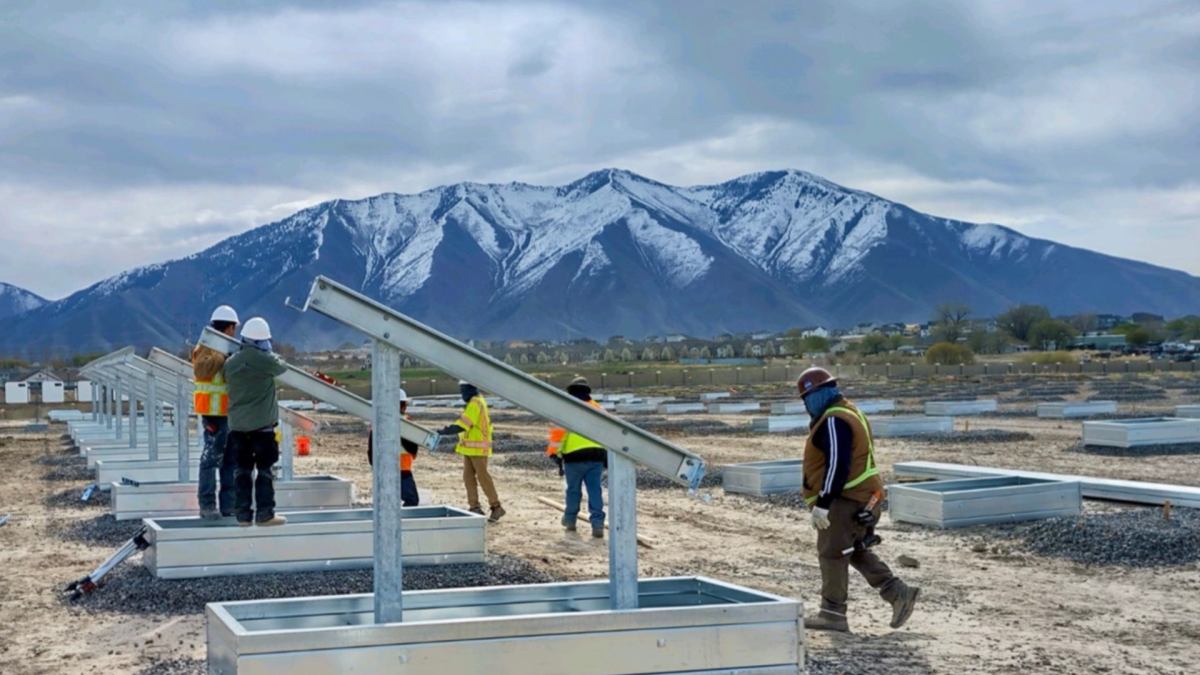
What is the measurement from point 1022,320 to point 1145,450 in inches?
4694

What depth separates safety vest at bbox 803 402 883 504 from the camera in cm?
916

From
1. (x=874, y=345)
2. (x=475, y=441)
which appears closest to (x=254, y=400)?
(x=475, y=441)

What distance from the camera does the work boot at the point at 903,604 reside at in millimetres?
9094

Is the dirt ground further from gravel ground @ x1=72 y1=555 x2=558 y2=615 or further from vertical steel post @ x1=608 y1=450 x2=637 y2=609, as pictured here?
vertical steel post @ x1=608 y1=450 x2=637 y2=609

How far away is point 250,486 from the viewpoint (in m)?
10.8

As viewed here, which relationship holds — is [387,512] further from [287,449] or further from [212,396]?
[287,449]

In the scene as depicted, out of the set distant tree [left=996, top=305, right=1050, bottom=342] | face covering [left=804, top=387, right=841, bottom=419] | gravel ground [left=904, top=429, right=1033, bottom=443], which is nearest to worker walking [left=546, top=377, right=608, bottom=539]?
face covering [left=804, top=387, right=841, bottom=419]

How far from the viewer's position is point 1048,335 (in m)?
132

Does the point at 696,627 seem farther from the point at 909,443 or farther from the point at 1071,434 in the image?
the point at 1071,434

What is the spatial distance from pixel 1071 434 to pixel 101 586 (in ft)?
82.2

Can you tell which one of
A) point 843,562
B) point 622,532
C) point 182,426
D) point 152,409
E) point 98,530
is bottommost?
point 98,530

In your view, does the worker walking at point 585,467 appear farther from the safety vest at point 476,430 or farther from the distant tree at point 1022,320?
the distant tree at point 1022,320

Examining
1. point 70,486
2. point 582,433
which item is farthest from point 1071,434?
point 582,433

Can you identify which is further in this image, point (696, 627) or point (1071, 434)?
point (1071, 434)
